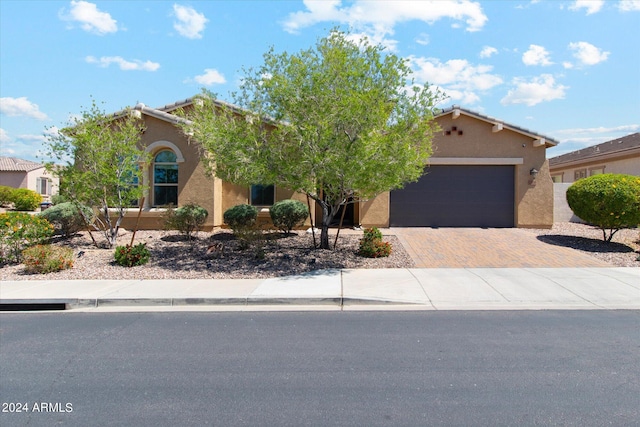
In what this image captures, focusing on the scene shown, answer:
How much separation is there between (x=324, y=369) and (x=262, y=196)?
12.0 metres

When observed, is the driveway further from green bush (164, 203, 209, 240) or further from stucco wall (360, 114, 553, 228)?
green bush (164, 203, 209, 240)

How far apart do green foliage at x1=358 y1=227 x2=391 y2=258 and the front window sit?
18.1 feet

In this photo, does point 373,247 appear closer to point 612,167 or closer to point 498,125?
point 498,125

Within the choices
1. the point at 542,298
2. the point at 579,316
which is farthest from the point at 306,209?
the point at 579,316

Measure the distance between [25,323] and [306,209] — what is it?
9.39 meters

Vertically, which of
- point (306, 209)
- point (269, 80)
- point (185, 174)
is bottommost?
point (306, 209)

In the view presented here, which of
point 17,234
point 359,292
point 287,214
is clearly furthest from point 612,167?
point 17,234

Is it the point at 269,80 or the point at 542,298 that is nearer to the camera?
the point at 542,298

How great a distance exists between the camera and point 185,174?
15.4 m

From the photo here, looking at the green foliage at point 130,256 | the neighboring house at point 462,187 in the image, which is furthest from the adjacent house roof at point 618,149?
the green foliage at point 130,256

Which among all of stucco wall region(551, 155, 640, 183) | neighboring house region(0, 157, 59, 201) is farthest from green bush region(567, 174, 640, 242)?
neighboring house region(0, 157, 59, 201)

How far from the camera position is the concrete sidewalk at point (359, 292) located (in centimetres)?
765

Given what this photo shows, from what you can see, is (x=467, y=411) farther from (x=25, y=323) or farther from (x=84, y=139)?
(x=84, y=139)

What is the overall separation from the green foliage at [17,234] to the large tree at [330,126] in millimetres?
5229
